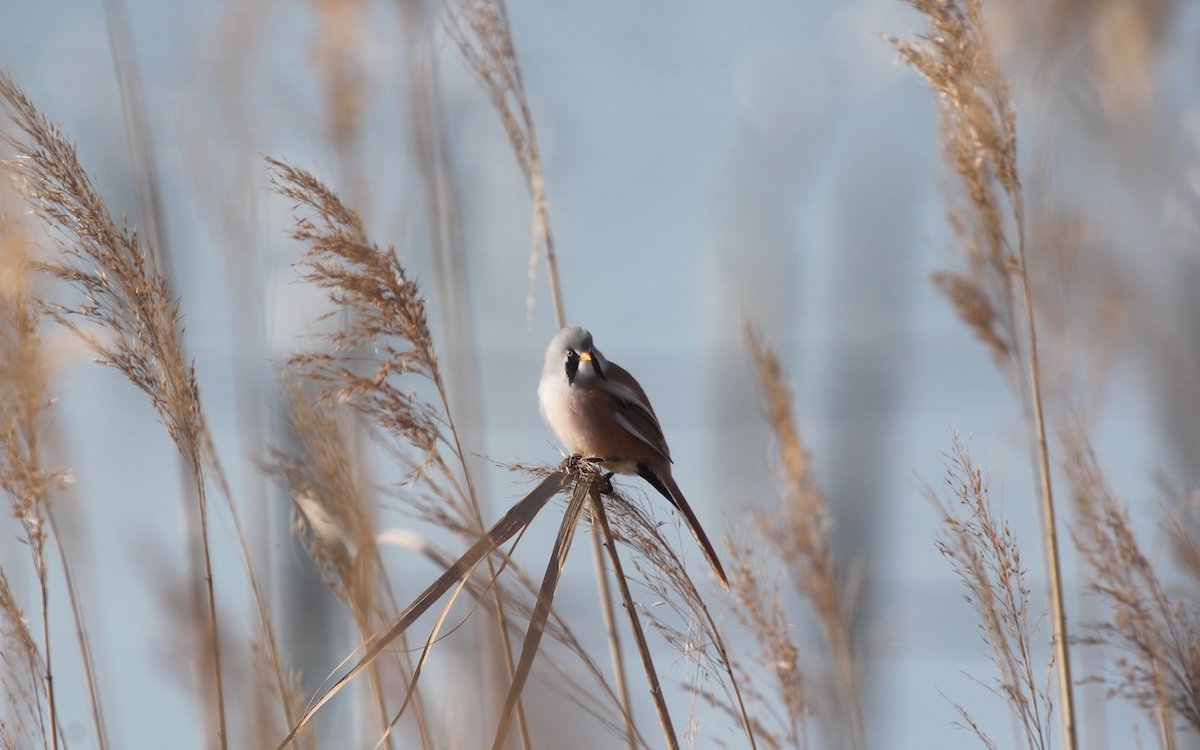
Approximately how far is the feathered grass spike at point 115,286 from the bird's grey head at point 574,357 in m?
1.19

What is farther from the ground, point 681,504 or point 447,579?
point 681,504

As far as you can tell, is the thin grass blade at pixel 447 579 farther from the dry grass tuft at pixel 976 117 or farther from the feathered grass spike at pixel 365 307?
the dry grass tuft at pixel 976 117

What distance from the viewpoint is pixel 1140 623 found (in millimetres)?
2158

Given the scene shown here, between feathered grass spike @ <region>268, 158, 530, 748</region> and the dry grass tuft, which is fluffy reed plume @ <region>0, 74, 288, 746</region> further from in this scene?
the dry grass tuft

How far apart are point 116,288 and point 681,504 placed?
1.63m

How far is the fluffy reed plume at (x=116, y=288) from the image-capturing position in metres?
2.12

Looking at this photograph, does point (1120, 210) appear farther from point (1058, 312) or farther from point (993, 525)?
point (993, 525)

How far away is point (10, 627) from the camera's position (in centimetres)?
218

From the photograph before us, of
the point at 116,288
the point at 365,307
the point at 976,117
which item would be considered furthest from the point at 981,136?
the point at 116,288

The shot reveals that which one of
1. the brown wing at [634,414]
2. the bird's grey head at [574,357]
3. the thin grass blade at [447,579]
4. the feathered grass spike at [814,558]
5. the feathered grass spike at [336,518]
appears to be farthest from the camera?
the brown wing at [634,414]

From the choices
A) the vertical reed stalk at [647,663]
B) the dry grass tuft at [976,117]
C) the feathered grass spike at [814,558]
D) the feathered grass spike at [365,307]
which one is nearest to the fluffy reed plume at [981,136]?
the dry grass tuft at [976,117]

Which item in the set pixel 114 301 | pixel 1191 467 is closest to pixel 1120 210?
pixel 1191 467

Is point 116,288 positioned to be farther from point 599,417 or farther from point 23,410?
point 599,417

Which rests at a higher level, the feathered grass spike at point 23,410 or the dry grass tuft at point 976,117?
the dry grass tuft at point 976,117
